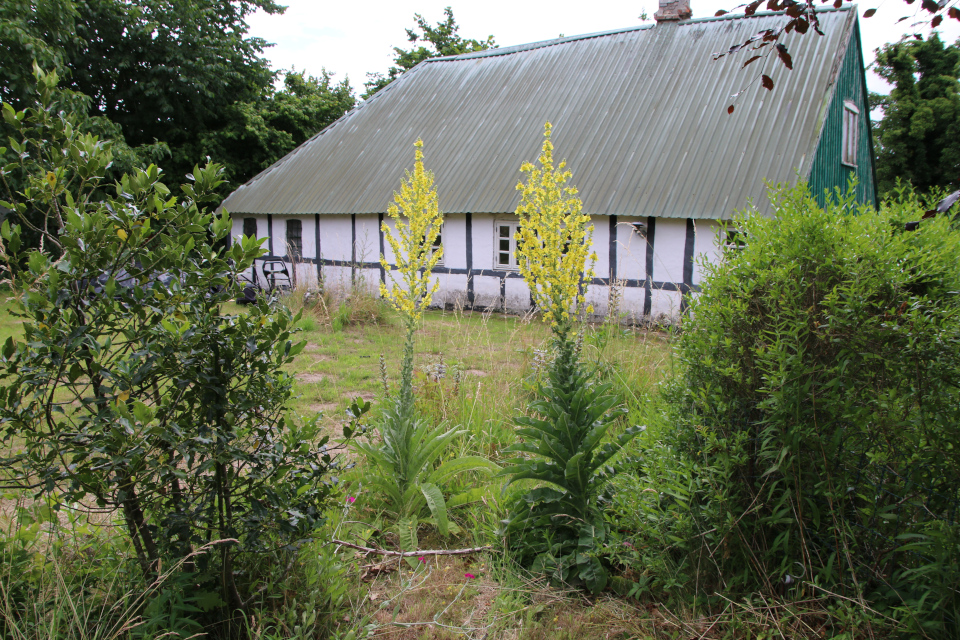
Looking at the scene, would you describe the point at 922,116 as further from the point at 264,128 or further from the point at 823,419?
the point at 823,419

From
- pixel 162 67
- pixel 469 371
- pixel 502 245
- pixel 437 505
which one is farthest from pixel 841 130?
pixel 162 67

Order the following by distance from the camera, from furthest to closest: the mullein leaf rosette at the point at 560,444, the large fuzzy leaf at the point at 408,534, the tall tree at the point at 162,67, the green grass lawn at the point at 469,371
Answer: the tall tree at the point at 162,67
the green grass lawn at the point at 469,371
the large fuzzy leaf at the point at 408,534
the mullein leaf rosette at the point at 560,444

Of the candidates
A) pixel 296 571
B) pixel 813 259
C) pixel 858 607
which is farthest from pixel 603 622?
pixel 813 259

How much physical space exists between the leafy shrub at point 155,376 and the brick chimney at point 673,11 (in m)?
15.2

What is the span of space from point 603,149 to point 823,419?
1142 centimetres

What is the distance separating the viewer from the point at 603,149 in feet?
42.0

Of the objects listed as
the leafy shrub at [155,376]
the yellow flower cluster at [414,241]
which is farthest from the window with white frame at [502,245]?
the leafy shrub at [155,376]

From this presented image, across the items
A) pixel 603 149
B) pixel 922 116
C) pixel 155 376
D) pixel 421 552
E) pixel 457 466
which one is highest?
pixel 922 116

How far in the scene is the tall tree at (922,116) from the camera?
19.7 m

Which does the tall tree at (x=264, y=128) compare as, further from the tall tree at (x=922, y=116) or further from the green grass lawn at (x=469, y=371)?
the tall tree at (x=922, y=116)

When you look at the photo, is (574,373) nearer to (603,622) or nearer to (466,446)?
(603,622)

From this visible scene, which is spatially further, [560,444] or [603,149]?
[603,149]

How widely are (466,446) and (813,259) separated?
257 centimetres

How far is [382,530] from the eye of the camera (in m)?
3.36
